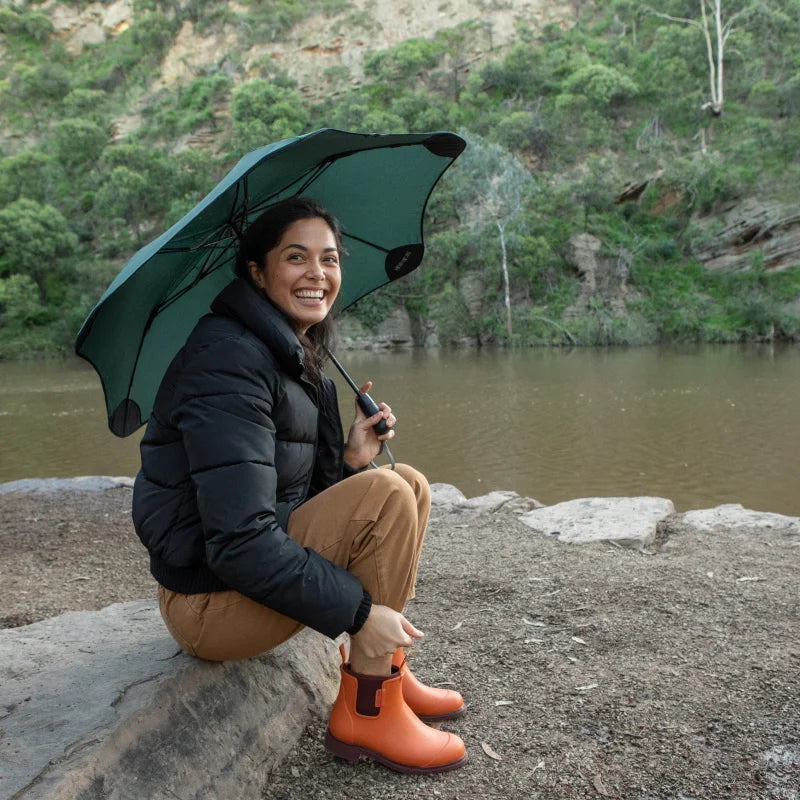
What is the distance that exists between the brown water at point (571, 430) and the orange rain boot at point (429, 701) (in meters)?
4.50

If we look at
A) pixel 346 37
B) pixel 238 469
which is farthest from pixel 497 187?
pixel 346 37

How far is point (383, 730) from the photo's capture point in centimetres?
156

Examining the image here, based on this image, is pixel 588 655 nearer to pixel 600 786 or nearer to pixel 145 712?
pixel 600 786

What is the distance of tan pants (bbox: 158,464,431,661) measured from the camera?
145 centimetres

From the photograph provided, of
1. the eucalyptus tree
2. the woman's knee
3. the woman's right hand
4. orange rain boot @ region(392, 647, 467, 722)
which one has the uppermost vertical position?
the eucalyptus tree

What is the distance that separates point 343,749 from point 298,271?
105 centimetres

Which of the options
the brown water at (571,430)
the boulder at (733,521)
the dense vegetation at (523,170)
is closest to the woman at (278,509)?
the boulder at (733,521)

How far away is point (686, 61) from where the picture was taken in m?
34.2

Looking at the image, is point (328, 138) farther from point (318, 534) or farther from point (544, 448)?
point (544, 448)

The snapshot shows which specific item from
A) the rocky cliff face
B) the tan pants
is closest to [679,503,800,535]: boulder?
the tan pants

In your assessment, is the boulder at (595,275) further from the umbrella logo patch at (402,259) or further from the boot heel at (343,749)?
the boot heel at (343,749)

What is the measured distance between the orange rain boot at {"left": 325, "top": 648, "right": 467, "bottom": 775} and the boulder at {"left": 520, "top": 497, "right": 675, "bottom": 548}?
2126 millimetres

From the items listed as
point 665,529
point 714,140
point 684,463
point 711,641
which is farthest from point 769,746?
point 714,140

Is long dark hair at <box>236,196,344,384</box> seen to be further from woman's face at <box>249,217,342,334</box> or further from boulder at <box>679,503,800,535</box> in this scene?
boulder at <box>679,503,800,535</box>
